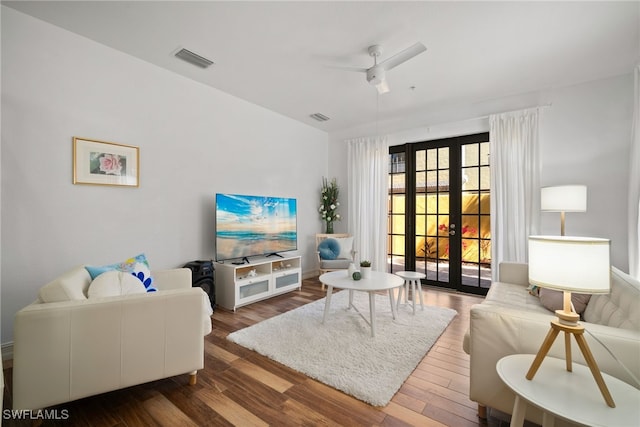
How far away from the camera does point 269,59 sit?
2850 millimetres

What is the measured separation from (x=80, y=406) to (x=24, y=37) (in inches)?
Result: 112

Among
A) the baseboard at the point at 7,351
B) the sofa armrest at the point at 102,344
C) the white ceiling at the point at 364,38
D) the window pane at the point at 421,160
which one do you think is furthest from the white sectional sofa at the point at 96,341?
the window pane at the point at 421,160

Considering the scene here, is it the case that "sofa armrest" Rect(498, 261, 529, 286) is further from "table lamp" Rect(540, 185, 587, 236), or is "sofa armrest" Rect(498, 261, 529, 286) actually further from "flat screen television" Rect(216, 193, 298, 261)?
"flat screen television" Rect(216, 193, 298, 261)

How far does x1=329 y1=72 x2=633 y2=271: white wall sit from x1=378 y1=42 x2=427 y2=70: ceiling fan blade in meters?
2.19

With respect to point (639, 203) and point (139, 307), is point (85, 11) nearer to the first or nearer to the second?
point (139, 307)

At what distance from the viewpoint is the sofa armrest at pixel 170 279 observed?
2.40 m

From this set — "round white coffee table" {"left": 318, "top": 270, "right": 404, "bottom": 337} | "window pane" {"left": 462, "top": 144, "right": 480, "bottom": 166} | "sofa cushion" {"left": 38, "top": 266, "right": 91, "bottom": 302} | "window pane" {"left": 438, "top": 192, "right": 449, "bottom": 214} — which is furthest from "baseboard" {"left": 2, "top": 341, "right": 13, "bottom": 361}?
"window pane" {"left": 462, "top": 144, "right": 480, "bottom": 166}

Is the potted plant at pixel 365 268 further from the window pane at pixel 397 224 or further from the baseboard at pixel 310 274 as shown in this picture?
the baseboard at pixel 310 274

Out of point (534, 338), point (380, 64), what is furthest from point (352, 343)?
point (380, 64)

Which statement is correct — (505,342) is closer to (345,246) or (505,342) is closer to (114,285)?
(114,285)

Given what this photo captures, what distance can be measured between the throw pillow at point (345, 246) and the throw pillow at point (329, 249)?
10 cm

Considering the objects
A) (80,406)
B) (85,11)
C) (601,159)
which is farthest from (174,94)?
(601,159)

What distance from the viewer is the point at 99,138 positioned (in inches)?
104

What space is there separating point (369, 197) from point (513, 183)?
2.12 meters
